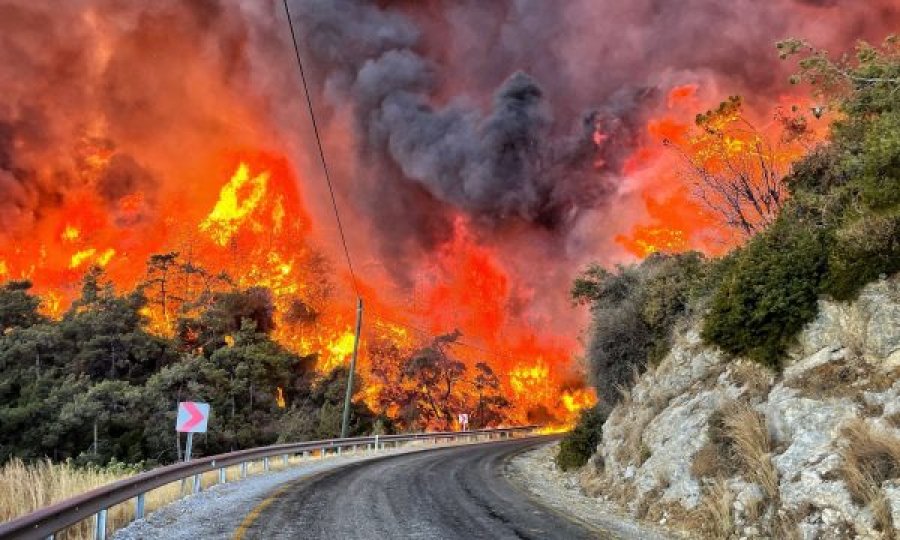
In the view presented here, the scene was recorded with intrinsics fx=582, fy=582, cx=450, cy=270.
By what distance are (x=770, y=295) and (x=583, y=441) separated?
32.6ft

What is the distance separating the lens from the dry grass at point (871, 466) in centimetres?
680

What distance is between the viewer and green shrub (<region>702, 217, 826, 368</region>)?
440 inches

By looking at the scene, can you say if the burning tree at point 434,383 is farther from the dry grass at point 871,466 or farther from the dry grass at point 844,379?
the dry grass at point 871,466

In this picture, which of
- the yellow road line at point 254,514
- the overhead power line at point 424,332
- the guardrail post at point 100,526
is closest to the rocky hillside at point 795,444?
the yellow road line at point 254,514

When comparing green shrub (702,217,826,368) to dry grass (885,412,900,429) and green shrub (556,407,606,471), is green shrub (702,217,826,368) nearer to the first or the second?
dry grass (885,412,900,429)

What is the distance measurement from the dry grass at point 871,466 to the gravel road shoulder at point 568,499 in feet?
9.88

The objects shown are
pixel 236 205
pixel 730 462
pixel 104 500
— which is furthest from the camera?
pixel 236 205

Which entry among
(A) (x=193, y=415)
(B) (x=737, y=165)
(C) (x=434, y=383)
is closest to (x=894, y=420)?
(B) (x=737, y=165)

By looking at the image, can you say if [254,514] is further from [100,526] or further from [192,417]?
[192,417]

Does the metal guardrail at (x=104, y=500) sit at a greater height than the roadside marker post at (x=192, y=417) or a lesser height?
lesser

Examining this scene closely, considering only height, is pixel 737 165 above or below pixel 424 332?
below

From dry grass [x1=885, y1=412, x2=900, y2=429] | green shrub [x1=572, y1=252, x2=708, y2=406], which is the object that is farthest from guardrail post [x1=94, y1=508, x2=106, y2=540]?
green shrub [x1=572, y1=252, x2=708, y2=406]

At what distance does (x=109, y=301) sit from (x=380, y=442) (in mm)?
27850

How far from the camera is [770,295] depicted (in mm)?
11656
